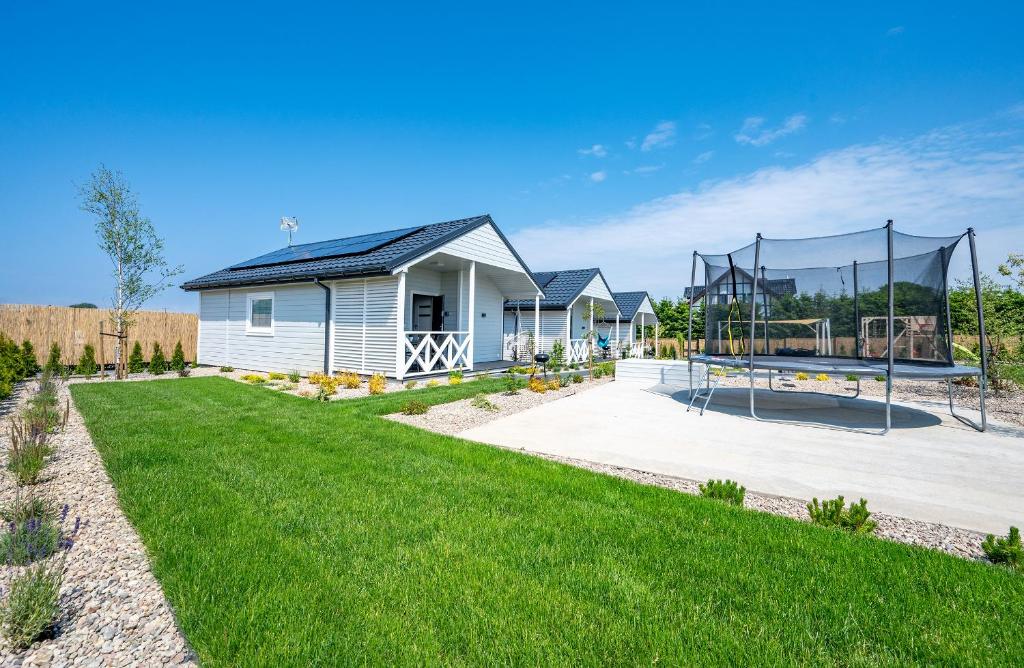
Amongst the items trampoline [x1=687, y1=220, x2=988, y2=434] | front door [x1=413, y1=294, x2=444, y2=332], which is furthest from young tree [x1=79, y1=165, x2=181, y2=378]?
trampoline [x1=687, y1=220, x2=988, y2=434]

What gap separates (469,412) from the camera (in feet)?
23.5

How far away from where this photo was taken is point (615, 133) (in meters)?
13.2

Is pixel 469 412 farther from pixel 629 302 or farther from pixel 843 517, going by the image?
pixel 629 302

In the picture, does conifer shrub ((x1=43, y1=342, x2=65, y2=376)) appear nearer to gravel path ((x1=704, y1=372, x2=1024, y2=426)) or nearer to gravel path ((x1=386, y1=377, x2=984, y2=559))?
gravel path ((x1=386, y1=377, x2=984, y2=559))

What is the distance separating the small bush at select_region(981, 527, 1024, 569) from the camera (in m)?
2.42

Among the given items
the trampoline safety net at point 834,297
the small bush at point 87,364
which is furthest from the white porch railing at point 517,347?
the small bush at point 87,364

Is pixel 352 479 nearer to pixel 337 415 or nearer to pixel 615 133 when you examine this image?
pixel 337 415

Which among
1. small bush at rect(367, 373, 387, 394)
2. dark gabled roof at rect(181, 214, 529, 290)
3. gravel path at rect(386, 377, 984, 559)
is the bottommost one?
gravel path at rect(386, 377, 984, 559)

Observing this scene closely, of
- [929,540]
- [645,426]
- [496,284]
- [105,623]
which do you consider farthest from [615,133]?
[105,623]

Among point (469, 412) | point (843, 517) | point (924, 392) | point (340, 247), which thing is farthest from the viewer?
point (340, 247)

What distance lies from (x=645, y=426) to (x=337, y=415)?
4.68 m

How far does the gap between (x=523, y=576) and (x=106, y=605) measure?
6.79 ft

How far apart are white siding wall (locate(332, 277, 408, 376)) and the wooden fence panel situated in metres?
8.20

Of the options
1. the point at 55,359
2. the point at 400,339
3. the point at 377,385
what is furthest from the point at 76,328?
the point at 377,385
